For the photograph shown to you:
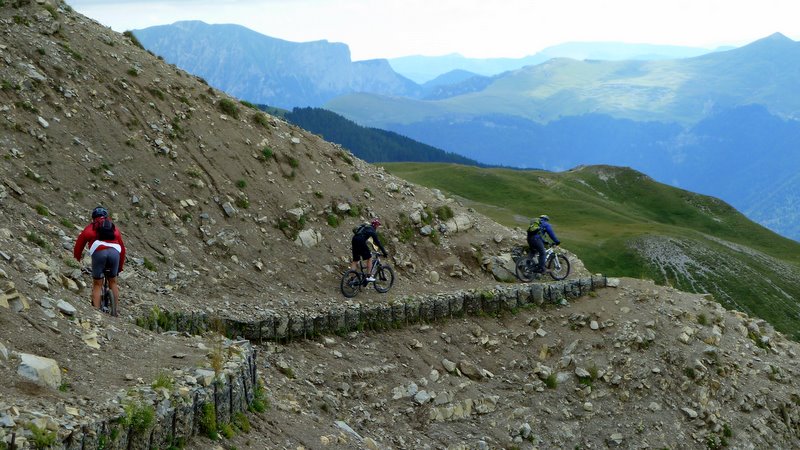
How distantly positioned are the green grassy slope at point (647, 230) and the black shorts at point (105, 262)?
179 ft

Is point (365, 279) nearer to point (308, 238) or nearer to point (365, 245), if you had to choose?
point (365, 245)

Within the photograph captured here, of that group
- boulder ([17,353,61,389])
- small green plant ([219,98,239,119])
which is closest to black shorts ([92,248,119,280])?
boulder ([17,353,61,389])

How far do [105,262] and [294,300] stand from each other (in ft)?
29.1

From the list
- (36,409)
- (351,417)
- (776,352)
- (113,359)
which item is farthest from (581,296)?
(36,409)

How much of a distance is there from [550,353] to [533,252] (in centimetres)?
614

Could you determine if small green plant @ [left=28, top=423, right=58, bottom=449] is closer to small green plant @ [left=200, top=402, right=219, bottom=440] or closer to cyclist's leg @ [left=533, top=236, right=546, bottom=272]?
small green plant @ [left=200, top=402, right=219, bottom=440]

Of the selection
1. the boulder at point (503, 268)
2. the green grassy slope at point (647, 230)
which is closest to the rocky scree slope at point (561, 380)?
the boulder at point (503, 268)

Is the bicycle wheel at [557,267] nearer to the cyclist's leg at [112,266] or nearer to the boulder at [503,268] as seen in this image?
the boulder at [503,268]

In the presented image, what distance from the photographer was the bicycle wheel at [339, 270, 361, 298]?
27.4 m

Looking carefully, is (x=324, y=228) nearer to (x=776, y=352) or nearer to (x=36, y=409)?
(x=36, y=409)

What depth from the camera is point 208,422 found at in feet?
47.1

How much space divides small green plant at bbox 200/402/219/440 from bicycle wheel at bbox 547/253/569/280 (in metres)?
21.7

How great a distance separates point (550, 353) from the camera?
27922mm

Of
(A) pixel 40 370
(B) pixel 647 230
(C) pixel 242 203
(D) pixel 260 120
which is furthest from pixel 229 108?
(B) pixel 647 230
